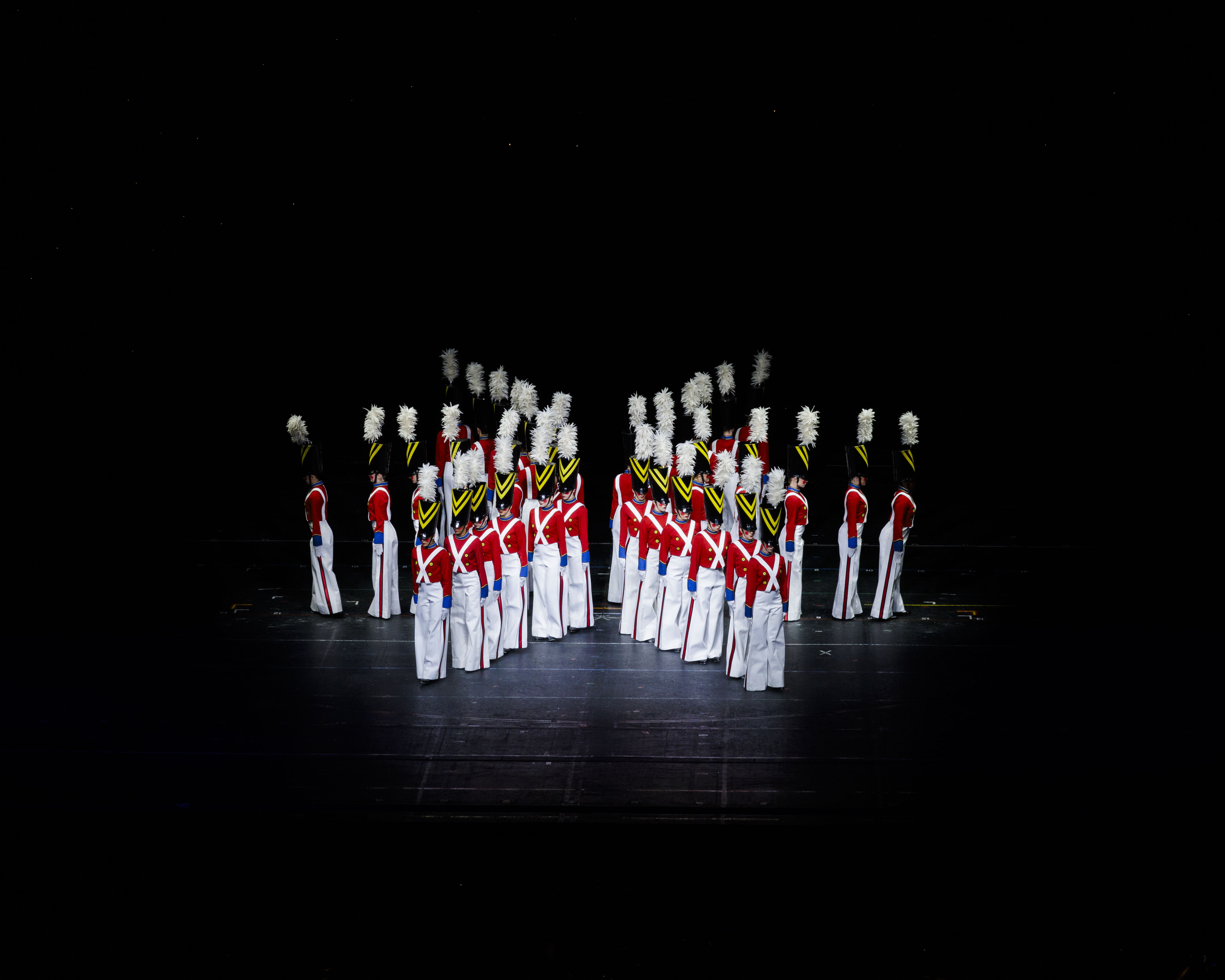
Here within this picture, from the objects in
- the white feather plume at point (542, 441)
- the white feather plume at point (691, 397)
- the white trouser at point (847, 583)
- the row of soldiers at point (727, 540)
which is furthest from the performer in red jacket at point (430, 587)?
the white trouser at point (847, 583)

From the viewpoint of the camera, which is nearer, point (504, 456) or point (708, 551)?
point (708, 551)

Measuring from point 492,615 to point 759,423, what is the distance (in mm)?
2370

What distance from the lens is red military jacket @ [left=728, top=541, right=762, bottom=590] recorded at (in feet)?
20.0

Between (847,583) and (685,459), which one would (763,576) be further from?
(847,583)

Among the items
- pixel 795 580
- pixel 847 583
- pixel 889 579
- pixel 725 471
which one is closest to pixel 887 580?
pixel 889 579

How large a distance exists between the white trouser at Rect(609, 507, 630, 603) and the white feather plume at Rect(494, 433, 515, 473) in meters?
1.04

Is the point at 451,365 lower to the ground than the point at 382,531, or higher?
higher

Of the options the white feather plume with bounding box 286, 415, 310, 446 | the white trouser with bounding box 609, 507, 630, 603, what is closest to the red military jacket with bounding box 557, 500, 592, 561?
the white trouser with bounding box 609, 507, 630, 603

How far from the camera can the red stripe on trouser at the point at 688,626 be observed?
651 cm

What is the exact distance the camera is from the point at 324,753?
555cm

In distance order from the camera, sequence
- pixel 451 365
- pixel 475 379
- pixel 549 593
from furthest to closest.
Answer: pixel 451 365 < pixel 475 379 < pixel 549 593

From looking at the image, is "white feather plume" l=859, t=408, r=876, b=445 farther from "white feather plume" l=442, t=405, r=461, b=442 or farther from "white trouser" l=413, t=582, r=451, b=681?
"white trouser" l=413, t=582, r=451, b=681

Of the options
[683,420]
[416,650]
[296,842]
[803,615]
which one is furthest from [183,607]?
→ [683,420]

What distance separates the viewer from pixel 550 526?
271 inches
